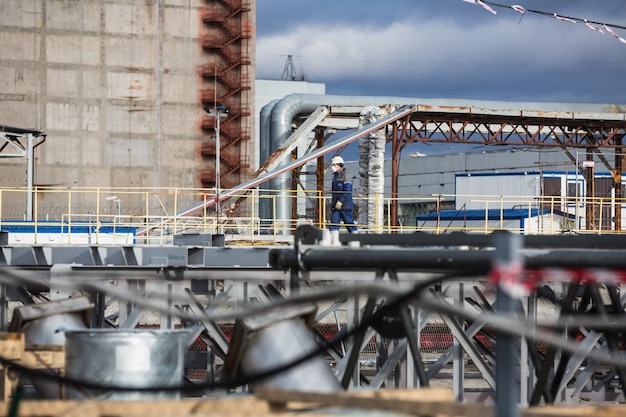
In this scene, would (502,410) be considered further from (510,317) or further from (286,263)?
(286,263)

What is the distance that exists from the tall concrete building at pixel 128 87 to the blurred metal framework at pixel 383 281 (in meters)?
29.6

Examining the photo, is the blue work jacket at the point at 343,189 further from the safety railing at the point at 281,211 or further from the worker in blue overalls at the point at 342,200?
the safety railing at the point at 281,211

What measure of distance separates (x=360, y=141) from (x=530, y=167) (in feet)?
98.9

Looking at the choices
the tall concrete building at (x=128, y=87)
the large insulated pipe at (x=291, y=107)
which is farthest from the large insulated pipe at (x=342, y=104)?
the tall concrete building at (x=128, y=87)

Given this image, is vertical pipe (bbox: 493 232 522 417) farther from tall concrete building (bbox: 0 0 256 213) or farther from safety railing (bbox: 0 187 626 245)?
tall concrete building (bbox: 0 0 256 213)

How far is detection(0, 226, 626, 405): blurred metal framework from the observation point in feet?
25.3

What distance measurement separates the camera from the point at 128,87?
47781 millimetres

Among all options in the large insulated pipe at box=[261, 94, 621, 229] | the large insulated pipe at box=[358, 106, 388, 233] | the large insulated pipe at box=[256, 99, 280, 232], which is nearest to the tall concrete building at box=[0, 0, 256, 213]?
the large insulated pipe at box=[256, 99, 280, 232]

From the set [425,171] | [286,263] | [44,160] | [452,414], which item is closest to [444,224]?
[44,160]

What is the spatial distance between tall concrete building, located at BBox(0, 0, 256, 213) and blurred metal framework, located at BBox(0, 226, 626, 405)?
97.3 ft

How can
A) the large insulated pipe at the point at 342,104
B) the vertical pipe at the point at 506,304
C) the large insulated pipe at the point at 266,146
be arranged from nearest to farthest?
the vertical pipe at the point at 506,304 < the large insulated pipe at the point at 342,104 < the large insulated pipe at the point at 266,146

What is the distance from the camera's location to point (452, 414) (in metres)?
5.42

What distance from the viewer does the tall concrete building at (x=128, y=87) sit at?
47031 mm

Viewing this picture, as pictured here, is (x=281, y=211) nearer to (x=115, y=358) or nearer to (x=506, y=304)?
(x=115, y=358)
